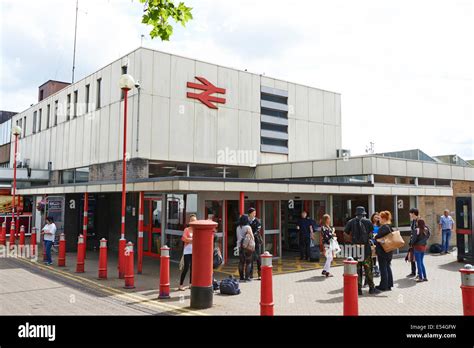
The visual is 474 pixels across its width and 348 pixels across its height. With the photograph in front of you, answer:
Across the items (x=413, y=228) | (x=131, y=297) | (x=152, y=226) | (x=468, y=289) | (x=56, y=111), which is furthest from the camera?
(x=56, y=111)

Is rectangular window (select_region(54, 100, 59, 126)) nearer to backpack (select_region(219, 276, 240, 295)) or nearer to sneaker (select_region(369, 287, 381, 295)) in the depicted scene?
backpack (select_region(219, 276, 240, 295))

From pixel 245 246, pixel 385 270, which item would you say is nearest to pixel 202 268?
pixel 245 246

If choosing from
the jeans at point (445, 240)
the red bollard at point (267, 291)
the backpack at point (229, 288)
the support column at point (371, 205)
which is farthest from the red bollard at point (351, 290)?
the jeans at point (445, 240)

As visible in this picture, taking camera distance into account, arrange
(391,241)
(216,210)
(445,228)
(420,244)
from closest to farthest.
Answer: (391,241) < (420,244) < (216,210) < (445,228)

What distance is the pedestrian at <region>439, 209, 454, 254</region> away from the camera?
52.0 ft

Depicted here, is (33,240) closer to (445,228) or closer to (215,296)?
(215,296)

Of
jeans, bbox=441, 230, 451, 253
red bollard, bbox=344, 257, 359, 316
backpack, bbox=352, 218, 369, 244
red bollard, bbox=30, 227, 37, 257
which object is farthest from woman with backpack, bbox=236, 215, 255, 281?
jeans, bbox=441, 230, 451, 253

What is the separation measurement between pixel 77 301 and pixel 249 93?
51.1 feet

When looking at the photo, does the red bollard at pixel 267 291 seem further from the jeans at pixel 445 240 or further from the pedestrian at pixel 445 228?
the jeans at pixel 445 240

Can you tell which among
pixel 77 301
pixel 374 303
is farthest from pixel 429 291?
pixel 77 301

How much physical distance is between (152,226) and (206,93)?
296 inches

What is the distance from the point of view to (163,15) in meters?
6.86

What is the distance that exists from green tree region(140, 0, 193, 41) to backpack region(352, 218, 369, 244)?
572 cm
